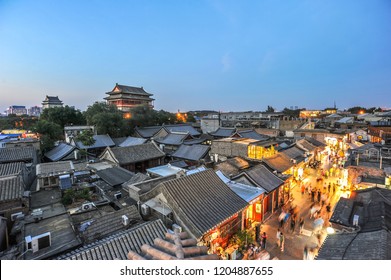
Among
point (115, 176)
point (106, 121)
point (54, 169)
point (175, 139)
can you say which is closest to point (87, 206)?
point (115, 176)

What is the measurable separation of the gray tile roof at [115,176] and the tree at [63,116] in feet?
112

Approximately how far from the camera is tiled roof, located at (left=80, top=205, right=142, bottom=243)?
7.27m

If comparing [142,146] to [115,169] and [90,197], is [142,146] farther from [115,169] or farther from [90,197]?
[90,197]

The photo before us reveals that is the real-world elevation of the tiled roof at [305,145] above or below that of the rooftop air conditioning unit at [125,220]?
above

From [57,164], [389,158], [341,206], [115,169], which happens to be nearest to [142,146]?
[115,169]

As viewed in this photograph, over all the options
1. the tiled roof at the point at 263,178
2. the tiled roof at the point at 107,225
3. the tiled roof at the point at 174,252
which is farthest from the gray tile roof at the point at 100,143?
the tiled roof at the point at 174,252

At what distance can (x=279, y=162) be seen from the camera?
1725 centimetres

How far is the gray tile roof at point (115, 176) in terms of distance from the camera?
532 inches

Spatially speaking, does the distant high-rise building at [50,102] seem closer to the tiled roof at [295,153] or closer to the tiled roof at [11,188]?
the tiled roof at [11,188]

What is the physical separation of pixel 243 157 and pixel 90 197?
13.6 meters

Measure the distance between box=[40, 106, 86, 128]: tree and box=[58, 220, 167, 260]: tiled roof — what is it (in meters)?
44.3

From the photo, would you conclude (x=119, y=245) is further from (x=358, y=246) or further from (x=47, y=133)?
(x=47, y=133)

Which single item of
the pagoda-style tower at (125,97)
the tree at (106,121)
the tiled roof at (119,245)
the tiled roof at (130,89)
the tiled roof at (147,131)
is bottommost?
the tiled roof at (119,245)

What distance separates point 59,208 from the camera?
10.1 m
